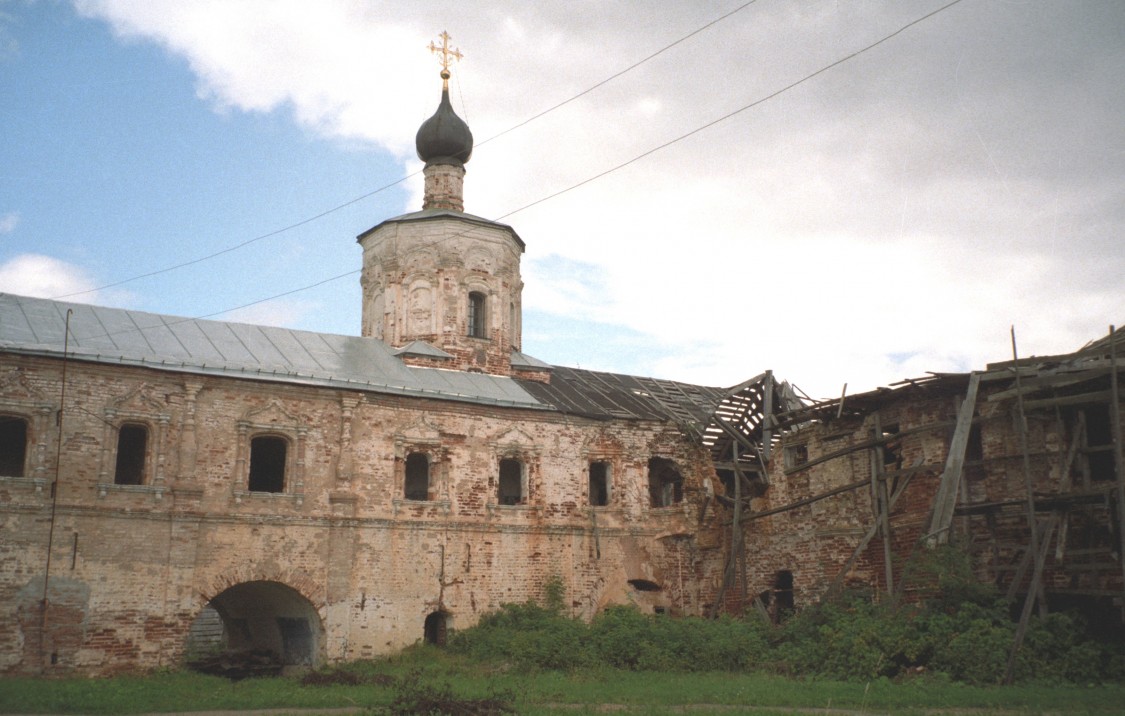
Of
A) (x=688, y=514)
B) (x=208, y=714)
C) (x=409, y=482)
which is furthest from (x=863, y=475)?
(x=208, y=714)

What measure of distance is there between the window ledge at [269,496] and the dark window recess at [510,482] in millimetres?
4560

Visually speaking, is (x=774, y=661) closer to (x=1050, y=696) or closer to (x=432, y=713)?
(x=1050, y=696)

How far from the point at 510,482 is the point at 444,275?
15.1 ft

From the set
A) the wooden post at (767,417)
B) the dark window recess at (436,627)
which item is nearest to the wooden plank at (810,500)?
the wooden post at (767,417)

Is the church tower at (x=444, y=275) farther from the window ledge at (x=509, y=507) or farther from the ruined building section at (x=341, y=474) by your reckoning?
the window ledge at (x=509, y=507)

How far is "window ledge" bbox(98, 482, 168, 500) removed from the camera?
15.9 m

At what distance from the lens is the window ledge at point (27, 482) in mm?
15219

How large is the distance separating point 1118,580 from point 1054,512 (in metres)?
1.15

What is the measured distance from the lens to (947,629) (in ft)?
44.2

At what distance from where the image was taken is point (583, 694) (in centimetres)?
1323

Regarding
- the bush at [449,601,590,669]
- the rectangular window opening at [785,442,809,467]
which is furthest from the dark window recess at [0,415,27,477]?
the rectangular window opening at [785,442,809,467]

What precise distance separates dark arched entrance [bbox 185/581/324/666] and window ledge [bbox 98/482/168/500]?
1994 millimetres

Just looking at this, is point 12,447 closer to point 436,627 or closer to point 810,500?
point 436,627

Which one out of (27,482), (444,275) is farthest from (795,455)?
(27,482)
